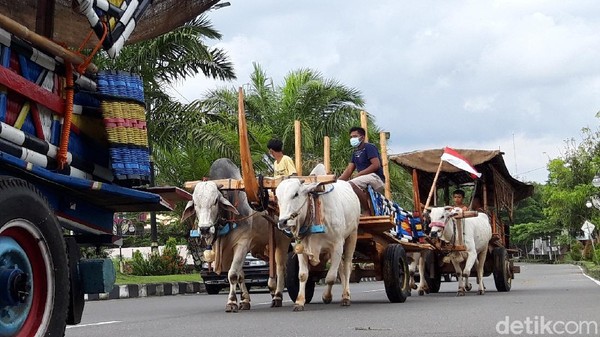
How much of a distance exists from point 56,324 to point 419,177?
544 inches

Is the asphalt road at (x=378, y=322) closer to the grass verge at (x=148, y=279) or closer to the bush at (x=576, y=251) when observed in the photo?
the grass verge at (x=148, y=279)

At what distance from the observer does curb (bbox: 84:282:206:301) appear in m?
19.2

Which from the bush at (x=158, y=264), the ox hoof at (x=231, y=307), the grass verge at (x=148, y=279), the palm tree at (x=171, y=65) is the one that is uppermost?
the palm tree at (x=171, y=65)

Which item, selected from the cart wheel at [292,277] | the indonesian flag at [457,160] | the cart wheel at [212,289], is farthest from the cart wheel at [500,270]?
the cart wheel at [212,289]

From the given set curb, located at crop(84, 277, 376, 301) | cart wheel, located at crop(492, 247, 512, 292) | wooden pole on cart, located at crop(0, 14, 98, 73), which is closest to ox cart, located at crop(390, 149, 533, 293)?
cart wheel, located at crop(492, 247, 512, 292)

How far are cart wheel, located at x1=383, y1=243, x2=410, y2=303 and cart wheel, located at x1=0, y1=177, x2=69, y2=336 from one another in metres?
8.04

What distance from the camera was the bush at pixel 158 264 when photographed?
83.3ft

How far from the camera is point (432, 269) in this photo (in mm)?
16781

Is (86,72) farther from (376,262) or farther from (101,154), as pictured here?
(376,262)

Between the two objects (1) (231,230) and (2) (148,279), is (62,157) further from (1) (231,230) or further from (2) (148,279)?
(2) (148,279)

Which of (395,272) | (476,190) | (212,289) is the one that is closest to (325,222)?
(395,272)

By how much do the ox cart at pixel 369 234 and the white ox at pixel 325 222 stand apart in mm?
151

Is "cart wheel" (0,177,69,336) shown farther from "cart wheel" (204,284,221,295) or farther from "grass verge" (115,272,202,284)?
"grass verge" (115,272,202,284)

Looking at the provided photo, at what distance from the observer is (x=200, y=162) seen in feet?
86.2
